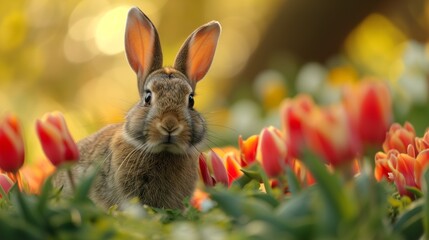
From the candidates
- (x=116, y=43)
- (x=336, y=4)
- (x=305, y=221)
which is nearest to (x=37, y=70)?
(x=116, y=43)

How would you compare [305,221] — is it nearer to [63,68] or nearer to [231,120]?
[231,120]

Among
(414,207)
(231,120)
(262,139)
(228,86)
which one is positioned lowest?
(414,207)

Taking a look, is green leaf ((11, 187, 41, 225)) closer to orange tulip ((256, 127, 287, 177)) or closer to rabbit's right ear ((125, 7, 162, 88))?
orange tulip ((256, 127, 287, 177))

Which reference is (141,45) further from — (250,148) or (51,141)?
(51,141)

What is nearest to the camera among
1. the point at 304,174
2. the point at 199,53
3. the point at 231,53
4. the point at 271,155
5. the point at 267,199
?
the point at 267,199

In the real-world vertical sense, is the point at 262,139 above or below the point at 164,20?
below

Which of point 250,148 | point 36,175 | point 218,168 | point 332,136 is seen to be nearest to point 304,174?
point 218,168

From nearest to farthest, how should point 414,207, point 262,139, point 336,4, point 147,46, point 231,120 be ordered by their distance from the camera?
point 414,207 → point 262,139 → point 147,46 → point 231,120 → point 336,4
